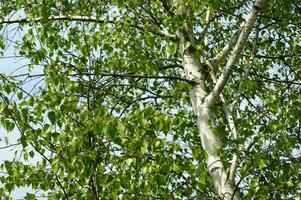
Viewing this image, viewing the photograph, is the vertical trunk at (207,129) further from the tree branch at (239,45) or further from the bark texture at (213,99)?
the tree branch at (239,45)

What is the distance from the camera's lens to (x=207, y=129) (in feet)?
23.0

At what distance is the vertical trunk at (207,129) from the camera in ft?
21.4

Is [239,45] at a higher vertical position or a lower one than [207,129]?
higher

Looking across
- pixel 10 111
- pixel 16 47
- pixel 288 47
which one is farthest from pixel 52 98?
pixel 288 47

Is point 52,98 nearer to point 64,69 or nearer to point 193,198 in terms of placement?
point 64,69

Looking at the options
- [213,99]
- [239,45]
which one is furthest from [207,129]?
[239,45]

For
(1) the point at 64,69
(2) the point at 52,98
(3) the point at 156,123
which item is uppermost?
(1) the point at 64,69

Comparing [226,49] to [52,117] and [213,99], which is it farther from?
[52,117]

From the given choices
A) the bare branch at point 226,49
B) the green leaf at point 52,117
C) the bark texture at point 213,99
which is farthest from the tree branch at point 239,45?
the green leaf at point 52,117

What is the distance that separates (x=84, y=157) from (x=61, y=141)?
0.50 m

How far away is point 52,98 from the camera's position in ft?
18.5

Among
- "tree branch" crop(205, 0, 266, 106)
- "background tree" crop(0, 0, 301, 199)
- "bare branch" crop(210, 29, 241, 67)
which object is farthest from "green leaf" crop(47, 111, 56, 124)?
"bare branch" crop(210, 29, 241, 67)

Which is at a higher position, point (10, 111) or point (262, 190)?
point (10, 111)

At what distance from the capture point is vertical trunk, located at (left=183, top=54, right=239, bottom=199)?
6509 mm
